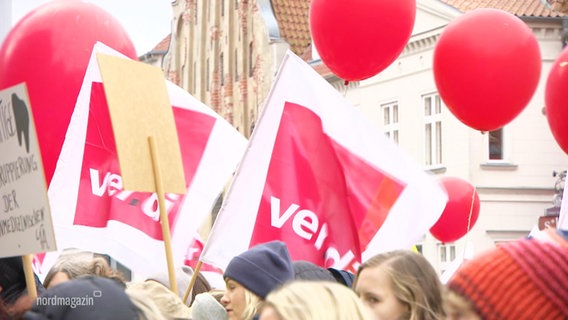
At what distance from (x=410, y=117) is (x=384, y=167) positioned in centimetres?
2263

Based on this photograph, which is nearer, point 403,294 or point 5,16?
point 403,294

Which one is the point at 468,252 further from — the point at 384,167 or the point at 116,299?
the point at 116,299

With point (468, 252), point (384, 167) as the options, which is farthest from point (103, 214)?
point (468, 252)

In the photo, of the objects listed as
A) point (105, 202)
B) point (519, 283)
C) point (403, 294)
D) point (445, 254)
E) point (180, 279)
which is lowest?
point (445, 254)

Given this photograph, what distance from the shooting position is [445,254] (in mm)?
29281

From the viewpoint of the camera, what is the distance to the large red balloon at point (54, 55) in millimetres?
9453

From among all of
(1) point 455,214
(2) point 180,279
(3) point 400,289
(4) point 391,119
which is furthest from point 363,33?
(4) point 391,119

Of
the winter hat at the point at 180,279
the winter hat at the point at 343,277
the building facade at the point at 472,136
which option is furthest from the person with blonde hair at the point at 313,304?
the building facade at the point at 472,136

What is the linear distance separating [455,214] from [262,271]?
376 inches

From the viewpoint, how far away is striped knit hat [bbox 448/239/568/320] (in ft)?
8.71

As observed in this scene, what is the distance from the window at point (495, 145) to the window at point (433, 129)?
1106 millimetres

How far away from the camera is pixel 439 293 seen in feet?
15.8

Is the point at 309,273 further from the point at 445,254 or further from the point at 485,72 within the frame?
the point at 445,254

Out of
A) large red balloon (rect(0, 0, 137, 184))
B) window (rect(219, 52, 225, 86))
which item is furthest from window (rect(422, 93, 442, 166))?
large red balloon (rect(0, 0, 137, 184))
